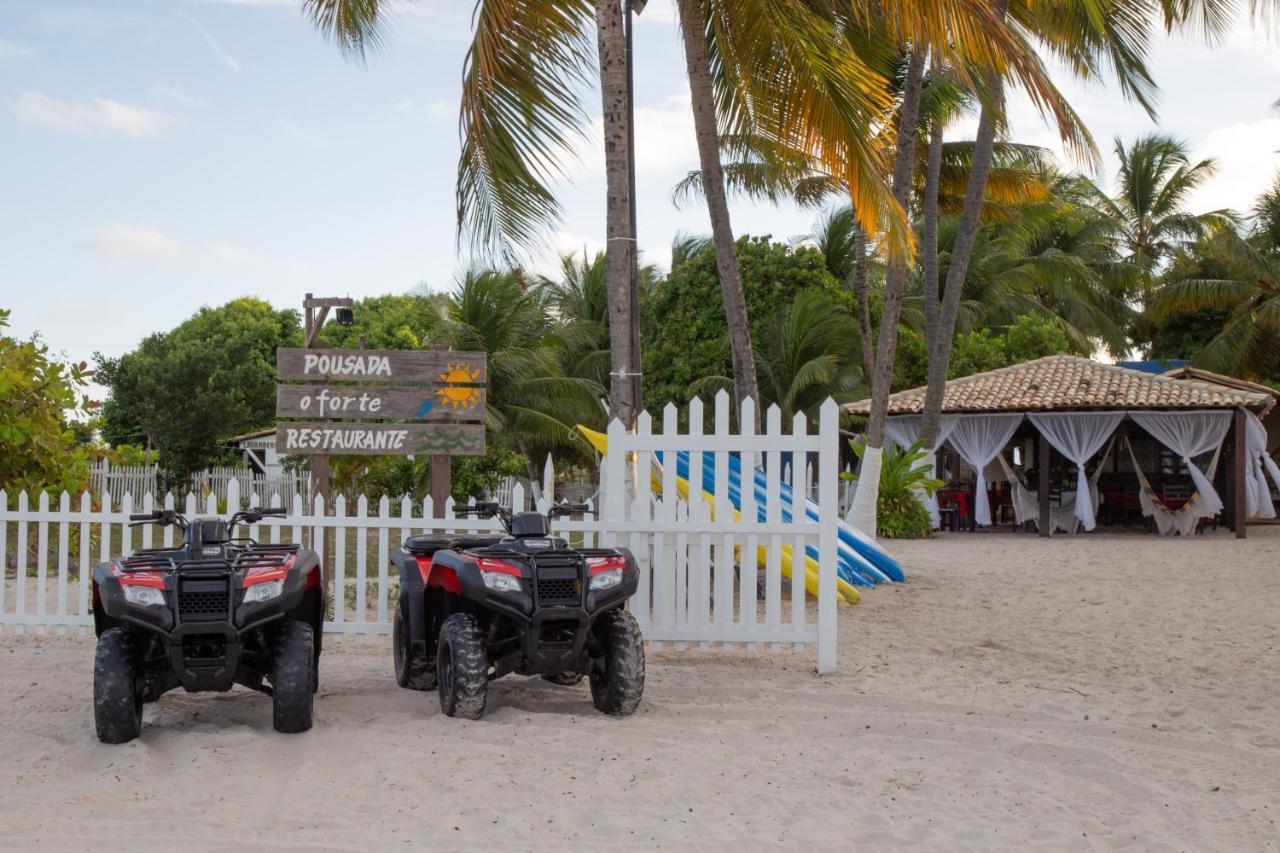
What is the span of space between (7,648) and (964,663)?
20.2ft

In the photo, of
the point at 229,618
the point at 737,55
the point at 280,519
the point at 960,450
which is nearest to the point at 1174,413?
the point at 960,450

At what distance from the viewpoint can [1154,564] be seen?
15.0 m

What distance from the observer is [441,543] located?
6.48 m

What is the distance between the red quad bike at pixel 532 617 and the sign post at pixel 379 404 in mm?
2578

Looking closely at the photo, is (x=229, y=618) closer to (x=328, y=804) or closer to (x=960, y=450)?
(x=328, y=804)

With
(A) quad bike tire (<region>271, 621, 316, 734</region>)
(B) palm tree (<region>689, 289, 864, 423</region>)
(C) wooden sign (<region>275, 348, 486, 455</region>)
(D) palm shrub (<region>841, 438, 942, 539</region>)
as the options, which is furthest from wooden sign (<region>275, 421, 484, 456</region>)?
(B) palm tree (<region>689, 289, 864, 423</region>)

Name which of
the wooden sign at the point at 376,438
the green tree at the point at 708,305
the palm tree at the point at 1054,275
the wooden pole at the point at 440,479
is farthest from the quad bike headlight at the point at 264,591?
the palm tree at the point at 1054,275

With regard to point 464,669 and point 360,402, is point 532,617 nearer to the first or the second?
point 464,669

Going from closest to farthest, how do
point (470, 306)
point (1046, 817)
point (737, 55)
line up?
point (1046, 817), point (737, 55), point (470, 306)

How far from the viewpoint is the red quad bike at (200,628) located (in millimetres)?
5160

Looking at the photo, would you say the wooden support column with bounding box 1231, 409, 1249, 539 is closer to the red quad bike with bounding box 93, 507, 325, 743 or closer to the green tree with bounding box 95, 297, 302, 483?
the red quad bike with bounding box 93, 507, 325, 743

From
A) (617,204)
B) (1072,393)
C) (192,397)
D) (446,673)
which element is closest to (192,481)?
(192,397)

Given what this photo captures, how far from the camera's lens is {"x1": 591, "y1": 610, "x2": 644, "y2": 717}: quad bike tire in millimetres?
5840

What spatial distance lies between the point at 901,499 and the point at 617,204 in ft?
41.1
